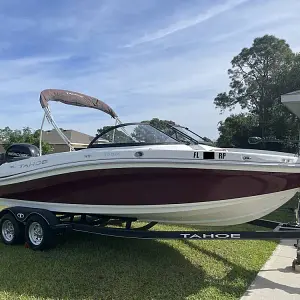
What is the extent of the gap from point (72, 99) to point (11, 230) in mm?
2580

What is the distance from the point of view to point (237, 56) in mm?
30562

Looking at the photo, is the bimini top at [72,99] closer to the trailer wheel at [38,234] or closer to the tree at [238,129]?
the trailer wheel at [38,234]

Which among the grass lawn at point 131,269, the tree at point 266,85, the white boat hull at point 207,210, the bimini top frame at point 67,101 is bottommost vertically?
the grass lawn at point 131,269

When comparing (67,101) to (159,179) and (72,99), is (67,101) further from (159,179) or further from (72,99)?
(159,179)

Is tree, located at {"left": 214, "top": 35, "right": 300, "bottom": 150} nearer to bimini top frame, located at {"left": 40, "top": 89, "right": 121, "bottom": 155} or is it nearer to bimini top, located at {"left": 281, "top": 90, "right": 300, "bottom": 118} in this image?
bimini top, located at {"left": 281, "top": 90, "right": 300, "bottom": 118}

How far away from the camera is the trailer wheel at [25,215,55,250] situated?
535cm

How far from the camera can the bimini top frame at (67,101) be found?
21.7 feet

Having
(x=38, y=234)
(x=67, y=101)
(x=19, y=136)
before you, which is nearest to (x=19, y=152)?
(x=67, y=101)

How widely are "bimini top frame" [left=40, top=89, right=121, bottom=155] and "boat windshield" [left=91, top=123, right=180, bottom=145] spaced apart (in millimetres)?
761

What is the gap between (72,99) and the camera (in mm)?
7133

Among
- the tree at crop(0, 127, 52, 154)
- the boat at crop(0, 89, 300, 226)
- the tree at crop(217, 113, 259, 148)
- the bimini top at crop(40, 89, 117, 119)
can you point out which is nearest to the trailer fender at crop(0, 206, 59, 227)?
the boat at crop(0, 89, 300, 226)

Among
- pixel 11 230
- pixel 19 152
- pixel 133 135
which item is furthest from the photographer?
pixel 19 152

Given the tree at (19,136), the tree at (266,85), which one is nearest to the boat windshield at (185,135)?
the tree at (266,85)

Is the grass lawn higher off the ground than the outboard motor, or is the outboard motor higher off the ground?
the outboard motor
